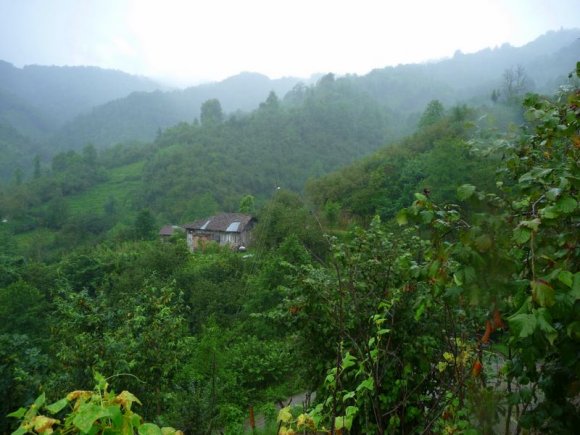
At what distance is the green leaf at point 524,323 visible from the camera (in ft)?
4.09

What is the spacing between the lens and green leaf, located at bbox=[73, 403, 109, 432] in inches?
42.4

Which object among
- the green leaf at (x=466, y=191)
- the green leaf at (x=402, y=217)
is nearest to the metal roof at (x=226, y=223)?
the green leaf at (x=402, y=217)

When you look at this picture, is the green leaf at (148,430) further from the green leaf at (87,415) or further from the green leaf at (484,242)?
the green leaf at (484,242)

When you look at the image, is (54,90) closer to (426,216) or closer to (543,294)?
(426,216)

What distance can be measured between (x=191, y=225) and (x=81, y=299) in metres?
36.4

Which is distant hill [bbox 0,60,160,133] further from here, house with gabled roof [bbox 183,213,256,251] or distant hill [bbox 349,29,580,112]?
house with gabled roof [bbox 183,213,256,251]

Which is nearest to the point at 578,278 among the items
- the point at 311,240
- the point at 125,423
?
the point at 125,423

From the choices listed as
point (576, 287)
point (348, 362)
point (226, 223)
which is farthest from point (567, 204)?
point (226, 223)

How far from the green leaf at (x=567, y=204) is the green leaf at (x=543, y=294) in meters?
0.27

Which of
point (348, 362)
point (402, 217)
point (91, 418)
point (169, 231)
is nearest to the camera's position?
point (91, 418)

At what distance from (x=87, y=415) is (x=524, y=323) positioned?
1.29 metres

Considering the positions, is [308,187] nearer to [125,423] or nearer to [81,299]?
[81,299]

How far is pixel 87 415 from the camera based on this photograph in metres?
1.11

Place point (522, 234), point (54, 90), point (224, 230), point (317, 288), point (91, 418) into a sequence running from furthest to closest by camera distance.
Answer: point (54, 90) → point (224, 230) → point (317, 288) → point (522, 234) → point (91, 418)
